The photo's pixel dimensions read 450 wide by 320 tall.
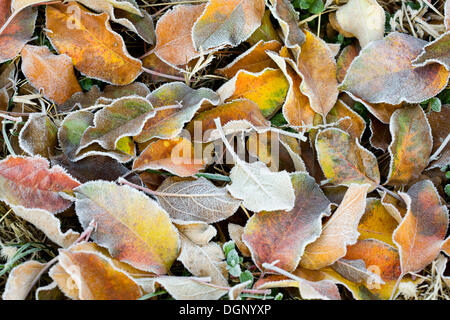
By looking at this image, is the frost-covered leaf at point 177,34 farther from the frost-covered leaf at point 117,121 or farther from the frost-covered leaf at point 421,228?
the frost-covered leaf at point 421,228

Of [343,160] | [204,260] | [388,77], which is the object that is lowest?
[204,260]

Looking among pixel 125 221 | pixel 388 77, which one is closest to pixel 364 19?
pixel 388 77

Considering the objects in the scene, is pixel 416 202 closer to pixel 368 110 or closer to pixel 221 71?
pixel 368 110

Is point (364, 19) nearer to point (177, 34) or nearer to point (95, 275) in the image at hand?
point (177, 34)

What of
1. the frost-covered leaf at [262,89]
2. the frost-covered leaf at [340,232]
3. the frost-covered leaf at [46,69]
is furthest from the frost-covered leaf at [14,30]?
the frost-covered leaf at [340,232]

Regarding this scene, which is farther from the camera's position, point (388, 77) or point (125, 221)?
point (388, 77)
